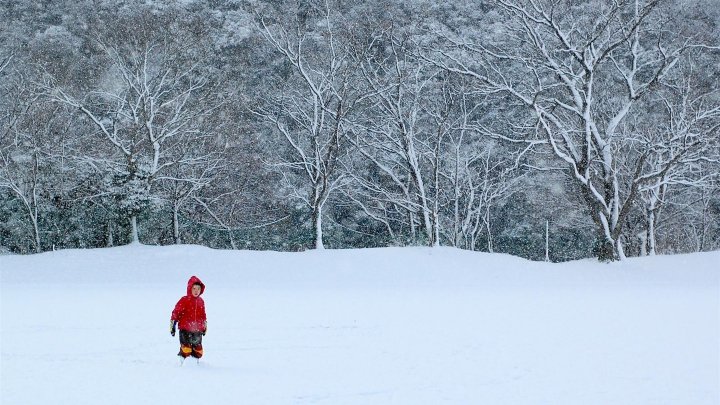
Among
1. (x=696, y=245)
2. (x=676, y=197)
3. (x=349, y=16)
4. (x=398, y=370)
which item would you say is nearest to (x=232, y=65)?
(x=349, y=16)

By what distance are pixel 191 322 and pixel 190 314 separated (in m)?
0.11

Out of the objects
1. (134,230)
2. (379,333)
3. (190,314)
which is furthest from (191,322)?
(134,230)

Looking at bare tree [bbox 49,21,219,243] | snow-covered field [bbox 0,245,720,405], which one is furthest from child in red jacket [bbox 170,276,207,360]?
bare tree [bbox 49,21,219,243]

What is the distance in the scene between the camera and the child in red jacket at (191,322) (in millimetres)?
8516

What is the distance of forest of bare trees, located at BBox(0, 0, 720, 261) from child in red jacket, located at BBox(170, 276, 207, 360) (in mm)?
14476

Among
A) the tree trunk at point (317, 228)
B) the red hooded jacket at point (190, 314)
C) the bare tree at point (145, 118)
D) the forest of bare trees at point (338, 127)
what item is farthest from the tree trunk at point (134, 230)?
the red hooded jacket at point (190, 314)

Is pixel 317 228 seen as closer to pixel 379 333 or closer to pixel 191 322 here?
pixel 379 333

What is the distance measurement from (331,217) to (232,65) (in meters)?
10.9

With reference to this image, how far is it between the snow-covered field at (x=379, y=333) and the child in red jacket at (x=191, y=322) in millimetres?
258

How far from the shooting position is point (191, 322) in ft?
28.5

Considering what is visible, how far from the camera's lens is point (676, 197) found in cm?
3241

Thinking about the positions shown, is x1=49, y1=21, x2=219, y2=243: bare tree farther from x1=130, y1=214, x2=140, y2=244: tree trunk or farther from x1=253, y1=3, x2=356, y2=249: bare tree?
x1=253, y1=3, x2=356, y2=249: bare tree

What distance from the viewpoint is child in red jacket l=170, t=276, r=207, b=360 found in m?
8.52

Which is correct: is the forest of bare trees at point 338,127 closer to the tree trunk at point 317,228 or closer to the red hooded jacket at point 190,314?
the tree trunk at point 317,228
